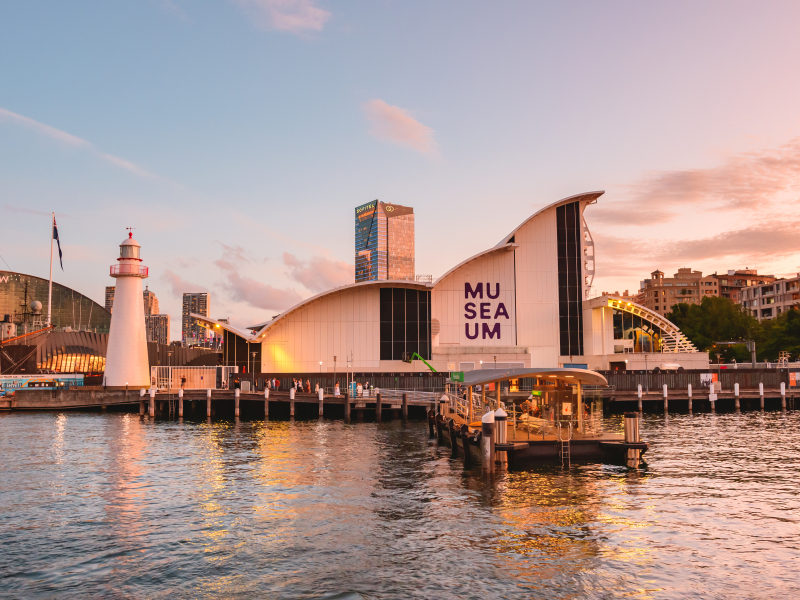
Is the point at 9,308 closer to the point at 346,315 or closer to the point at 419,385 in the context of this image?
the point at 346,315

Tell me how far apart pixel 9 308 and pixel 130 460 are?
10209 cm

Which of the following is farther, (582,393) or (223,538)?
(582,393)

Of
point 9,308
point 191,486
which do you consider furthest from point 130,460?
point 9,308

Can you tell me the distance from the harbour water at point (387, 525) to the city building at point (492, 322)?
3356 centimetres

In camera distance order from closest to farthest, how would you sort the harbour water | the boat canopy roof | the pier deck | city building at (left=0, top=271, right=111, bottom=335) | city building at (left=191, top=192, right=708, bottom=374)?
1. the harbour water
2. the boat canopy roof
3. the pier deck
4. city building at (left=191, top=192, right=708, bottom=374)
5. city building at (left=0, top=271, right=111, bottom=335)

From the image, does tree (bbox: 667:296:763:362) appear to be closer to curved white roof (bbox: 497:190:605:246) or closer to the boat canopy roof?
curved white roof (bbox: 497:190:605:246)

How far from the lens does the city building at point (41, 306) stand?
118312mm

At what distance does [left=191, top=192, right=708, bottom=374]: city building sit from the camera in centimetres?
7150

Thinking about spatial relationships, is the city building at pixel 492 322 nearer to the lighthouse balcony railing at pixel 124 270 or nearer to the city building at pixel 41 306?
the lighthouse balcony railing at pixel 124 270

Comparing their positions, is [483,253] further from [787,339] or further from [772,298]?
[772,298]

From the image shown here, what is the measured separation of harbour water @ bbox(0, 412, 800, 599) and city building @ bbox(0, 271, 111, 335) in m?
91.4

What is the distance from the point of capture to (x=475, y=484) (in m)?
27.5

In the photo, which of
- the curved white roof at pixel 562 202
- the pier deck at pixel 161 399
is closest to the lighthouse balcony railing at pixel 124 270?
the pier deck at pixel 161 399

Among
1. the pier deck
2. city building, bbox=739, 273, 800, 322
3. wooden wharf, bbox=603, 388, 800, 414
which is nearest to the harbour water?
the pier deck
